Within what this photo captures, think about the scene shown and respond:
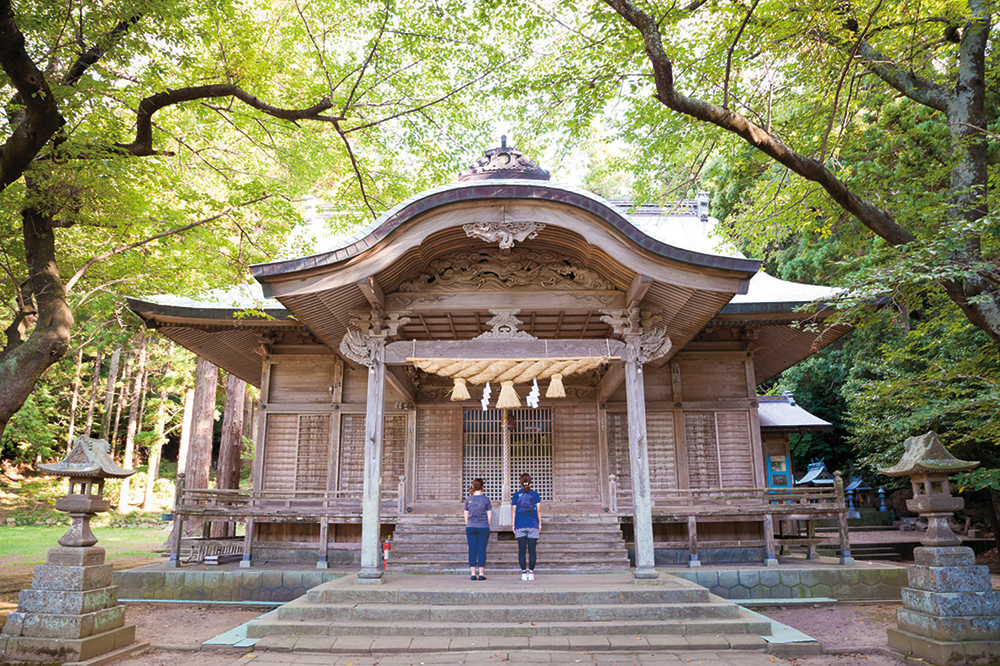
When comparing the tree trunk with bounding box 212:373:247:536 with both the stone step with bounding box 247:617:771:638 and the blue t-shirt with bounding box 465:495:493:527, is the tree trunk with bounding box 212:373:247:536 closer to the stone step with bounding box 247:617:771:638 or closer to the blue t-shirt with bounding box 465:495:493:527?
the stone step with bounding box 247:617:771:638

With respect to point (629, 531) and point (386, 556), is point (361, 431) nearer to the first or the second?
point (386, 556)

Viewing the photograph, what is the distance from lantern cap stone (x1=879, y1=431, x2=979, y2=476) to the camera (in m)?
6.26

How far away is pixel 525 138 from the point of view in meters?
14.1

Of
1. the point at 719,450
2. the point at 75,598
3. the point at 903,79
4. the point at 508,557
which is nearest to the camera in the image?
the point at 75,598

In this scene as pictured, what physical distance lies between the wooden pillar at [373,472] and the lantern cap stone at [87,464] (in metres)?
Result: 2.87

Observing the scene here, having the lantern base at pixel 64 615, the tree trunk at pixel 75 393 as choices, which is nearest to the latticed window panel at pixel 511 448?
the lantern base at pixel 64 615

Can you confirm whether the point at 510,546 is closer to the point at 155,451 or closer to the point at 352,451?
the point at 352,451

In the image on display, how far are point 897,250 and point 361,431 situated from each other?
9.96 meters

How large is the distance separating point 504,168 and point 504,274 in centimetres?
163

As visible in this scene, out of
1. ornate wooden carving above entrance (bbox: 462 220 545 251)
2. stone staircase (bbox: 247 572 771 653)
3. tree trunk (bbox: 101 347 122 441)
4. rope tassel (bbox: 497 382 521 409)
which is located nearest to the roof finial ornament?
ornate wooden carving above entrance (bbox: 462 220 545 251)

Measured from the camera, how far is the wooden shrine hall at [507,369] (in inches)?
318

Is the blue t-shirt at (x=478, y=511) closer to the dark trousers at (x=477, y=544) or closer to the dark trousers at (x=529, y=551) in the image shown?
the dark trousers at (x=477, y=544)

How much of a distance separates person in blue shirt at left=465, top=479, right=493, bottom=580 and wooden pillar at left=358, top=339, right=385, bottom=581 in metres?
1.28

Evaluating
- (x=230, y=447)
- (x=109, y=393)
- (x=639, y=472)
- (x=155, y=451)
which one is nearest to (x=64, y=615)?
(x=639, y=472)
